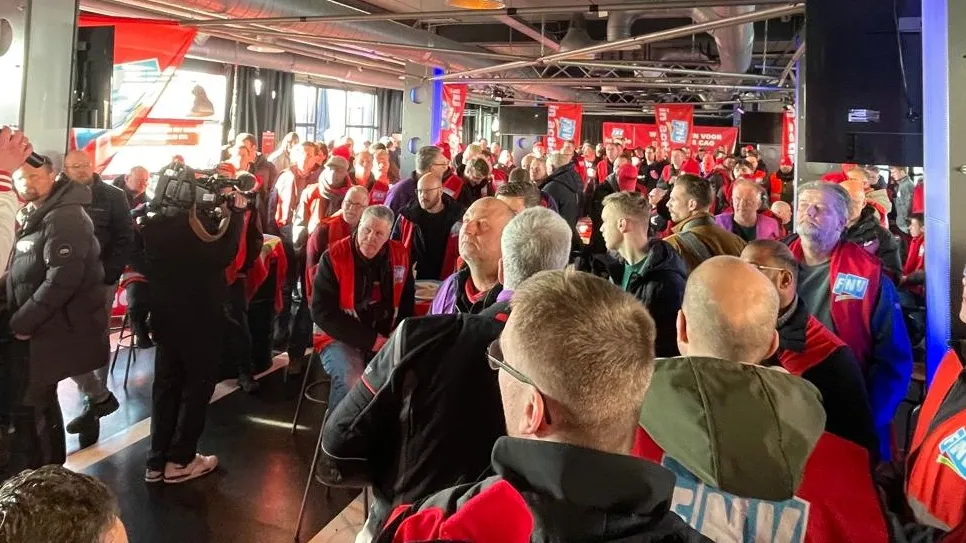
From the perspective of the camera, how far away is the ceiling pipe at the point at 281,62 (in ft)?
34.5

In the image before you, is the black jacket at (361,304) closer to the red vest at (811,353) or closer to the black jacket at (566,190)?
the red vest at (811,353)

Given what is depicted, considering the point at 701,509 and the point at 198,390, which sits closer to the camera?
the point at 701,509

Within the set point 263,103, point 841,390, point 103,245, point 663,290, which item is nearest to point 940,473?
point 841,390

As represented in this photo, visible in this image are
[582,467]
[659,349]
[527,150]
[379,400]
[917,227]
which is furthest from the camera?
[527,150]

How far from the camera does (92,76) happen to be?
399cm

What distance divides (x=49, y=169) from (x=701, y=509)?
3.36 metres

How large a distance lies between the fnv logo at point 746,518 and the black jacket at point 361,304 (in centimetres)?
256

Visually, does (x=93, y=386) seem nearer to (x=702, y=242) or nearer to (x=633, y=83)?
(x=702, y=242)

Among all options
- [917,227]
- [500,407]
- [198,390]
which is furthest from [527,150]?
[500,407]

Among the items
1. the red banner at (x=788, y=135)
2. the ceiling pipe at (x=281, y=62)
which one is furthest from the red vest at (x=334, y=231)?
the red banner at (x=788, y=135)

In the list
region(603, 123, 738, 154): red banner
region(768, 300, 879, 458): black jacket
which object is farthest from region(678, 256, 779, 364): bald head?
region(603, 123, 738, 154): red banner

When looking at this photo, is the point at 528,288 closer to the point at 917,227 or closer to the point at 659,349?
the point at 659,349

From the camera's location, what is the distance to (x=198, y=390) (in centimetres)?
384

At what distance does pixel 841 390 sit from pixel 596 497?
4.60 feet
